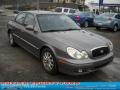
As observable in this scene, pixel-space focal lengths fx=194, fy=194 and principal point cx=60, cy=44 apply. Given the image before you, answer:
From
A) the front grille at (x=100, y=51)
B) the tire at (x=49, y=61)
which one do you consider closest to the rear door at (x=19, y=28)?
the tire at (x=49, y=61)

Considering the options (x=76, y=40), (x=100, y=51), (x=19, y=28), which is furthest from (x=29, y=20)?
(x=100, y=51)

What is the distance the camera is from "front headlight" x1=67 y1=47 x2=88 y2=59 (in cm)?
431

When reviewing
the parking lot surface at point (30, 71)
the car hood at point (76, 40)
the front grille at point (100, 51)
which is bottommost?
the parking lot surface at point (30, 71)

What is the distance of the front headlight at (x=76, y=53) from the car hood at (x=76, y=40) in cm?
11

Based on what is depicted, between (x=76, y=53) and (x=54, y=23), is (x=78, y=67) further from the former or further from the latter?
(x=54, y=23)

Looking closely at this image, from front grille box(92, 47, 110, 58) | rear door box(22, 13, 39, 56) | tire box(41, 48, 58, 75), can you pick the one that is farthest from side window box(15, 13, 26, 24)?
front grille box(92, 47, 110, 58)

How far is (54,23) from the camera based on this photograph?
574cm

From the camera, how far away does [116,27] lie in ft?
49.1

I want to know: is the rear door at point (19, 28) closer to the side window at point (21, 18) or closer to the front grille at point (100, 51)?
the side window at point (21, 18)

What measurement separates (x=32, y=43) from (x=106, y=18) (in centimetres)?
1023

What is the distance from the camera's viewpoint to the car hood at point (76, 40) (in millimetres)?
4516

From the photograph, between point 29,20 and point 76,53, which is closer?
point 76,53

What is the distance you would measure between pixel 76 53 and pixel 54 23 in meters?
1.72

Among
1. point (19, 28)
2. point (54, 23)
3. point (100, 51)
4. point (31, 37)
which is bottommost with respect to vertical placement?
point (100, 51)
